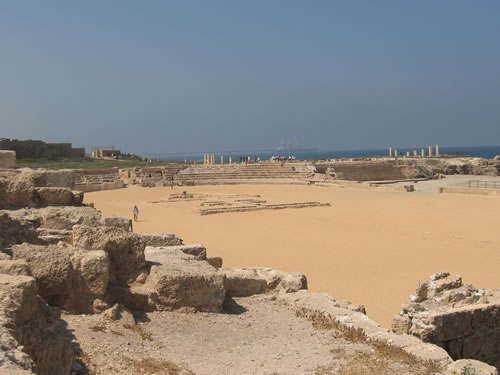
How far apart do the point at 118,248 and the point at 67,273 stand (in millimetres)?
1177

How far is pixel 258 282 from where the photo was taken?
24.1 ft

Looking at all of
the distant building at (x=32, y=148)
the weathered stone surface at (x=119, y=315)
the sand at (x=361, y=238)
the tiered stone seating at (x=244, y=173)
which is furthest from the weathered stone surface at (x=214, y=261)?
the distant building at (x=32, y=148)

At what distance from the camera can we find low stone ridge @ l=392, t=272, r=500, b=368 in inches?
228

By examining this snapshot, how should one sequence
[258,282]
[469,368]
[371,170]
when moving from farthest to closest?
[371,170] < [258,282] < [469,368]

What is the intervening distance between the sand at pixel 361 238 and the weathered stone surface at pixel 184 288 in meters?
3.14

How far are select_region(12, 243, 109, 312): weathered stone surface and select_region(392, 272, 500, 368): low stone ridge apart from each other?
11.0 feet

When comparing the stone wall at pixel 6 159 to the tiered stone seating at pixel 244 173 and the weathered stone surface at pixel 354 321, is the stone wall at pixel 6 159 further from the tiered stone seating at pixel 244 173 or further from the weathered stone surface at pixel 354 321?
the tiered stone seating at pixel 244 173

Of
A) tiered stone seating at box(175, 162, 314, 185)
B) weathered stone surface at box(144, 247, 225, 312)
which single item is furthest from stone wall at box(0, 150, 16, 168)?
tiered stone seating at box(175, 162, 314, 185)

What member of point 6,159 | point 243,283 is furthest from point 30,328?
point 6,159

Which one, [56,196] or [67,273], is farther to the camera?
[56,196]

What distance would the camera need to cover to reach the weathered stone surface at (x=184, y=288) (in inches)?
231

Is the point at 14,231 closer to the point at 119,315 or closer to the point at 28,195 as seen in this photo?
the point at 119,315

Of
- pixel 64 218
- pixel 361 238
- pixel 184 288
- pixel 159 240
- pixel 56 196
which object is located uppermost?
pixel 56 196

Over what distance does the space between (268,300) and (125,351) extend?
281 centimetres
